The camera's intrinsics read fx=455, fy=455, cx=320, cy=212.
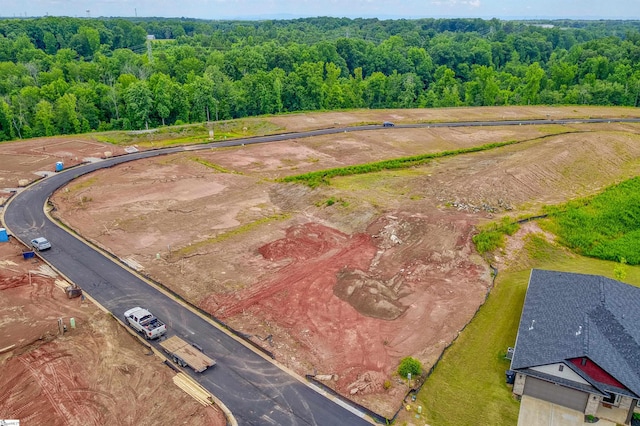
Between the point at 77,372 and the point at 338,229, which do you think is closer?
the point at 77,372

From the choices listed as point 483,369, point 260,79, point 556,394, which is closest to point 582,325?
point 556,394

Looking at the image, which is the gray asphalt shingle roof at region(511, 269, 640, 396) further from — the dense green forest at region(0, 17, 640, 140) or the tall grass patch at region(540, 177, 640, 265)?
the dense green forest at region(0, 17, 640, 140)

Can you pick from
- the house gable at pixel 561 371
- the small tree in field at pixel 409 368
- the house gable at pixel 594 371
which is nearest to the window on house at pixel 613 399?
the house gable at pixel 594 371

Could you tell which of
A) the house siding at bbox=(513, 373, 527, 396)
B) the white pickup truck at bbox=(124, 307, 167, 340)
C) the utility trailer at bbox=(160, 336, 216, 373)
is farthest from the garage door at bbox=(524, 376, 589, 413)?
the white pickup truck at bbox=(124, 307, 167, 340)

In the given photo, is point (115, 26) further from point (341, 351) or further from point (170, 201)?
point (341, 351)

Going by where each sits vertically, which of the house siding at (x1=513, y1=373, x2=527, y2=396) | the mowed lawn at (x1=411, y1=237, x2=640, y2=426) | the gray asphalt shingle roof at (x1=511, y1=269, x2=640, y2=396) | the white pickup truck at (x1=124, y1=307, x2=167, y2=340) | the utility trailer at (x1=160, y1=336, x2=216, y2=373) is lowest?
→ the mowed lawn at (x1=411, y1=237, x2=640, y2=426)

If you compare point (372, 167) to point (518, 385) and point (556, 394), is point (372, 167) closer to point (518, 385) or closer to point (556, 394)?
point (518, 385)

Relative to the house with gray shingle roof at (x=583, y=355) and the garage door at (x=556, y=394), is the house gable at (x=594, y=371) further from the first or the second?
the garage door at (x=556, y=394)
